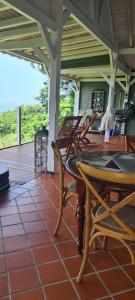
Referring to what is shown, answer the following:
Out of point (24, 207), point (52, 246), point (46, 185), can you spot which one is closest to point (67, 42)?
point (46, 185)

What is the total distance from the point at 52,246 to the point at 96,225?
66 centimetres

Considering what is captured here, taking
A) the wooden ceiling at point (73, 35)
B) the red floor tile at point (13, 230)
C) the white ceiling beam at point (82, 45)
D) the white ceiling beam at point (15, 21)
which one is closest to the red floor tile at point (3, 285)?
the red floor tile at point (13, 230)

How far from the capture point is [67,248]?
2123 mm

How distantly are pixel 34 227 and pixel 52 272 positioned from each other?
67cm

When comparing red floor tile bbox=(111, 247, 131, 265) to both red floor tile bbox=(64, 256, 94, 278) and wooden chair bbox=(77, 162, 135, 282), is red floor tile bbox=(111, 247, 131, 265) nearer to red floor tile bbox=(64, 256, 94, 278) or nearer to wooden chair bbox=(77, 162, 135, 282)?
red floor tile bbox=(64, 256, 94, 278)

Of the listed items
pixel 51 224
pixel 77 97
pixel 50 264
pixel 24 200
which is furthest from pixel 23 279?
pixel 77 97

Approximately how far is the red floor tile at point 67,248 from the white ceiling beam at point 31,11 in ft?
8.75

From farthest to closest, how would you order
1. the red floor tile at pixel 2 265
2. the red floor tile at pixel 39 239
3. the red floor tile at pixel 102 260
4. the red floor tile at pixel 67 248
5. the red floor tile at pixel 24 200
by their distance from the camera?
the red floor tile at pixel 24 200 → the red floor tile at pixel 39 239 → the red floor tile at pixel 67 248 → the red floor tile at pixel 102 260 → the red floor tile at pixel 2 265

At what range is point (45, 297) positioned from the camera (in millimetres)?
1597

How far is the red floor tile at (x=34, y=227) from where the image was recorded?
2384 mm

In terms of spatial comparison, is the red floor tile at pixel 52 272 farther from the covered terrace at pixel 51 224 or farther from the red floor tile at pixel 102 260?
the red floor tile at pixel 102 260

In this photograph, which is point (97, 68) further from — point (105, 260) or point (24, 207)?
point (105, 260)

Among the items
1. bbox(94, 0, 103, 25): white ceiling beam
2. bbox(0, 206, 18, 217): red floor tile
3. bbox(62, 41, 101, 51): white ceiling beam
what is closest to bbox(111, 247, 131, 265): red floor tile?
bbox(0, 206, 18, 217): red floor tile

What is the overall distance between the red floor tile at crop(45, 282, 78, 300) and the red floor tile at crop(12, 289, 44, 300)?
0.05 metres
